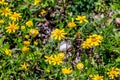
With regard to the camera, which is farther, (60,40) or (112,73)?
(60,40)

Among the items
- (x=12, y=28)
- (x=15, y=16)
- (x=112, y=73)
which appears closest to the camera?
(x=112, y=73)

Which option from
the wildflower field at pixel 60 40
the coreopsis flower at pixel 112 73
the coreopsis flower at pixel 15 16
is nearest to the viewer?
the coreopsis flower at pixel 112 73

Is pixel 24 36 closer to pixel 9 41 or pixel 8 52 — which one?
pixel 9 41

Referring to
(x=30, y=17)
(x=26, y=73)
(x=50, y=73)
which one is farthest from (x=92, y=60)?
(x=30, y=17)

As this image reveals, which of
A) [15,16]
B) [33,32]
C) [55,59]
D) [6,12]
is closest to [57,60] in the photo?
[55,59]

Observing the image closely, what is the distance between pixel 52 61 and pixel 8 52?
47 centimetres

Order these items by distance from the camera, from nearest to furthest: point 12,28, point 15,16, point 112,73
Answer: point 112,73
point 12,28
point 15,16

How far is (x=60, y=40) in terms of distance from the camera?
12.2ft

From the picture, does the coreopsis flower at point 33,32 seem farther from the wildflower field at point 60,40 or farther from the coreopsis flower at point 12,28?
the coreopsis flower at point 12,28

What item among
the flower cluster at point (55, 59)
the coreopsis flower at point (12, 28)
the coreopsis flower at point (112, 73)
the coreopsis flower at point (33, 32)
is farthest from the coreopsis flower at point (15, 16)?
the coreopsis flower at point (112, 73)

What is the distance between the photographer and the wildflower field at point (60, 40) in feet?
11.0

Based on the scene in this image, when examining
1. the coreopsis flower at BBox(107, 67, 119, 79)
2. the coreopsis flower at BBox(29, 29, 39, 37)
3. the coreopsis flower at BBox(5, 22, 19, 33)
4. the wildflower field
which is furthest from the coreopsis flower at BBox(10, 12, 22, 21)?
the coreopsis flower at BBox(107, 67, 119, 79)

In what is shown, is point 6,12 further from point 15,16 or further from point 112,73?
point 112,73

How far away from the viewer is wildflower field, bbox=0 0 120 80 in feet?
11.0
